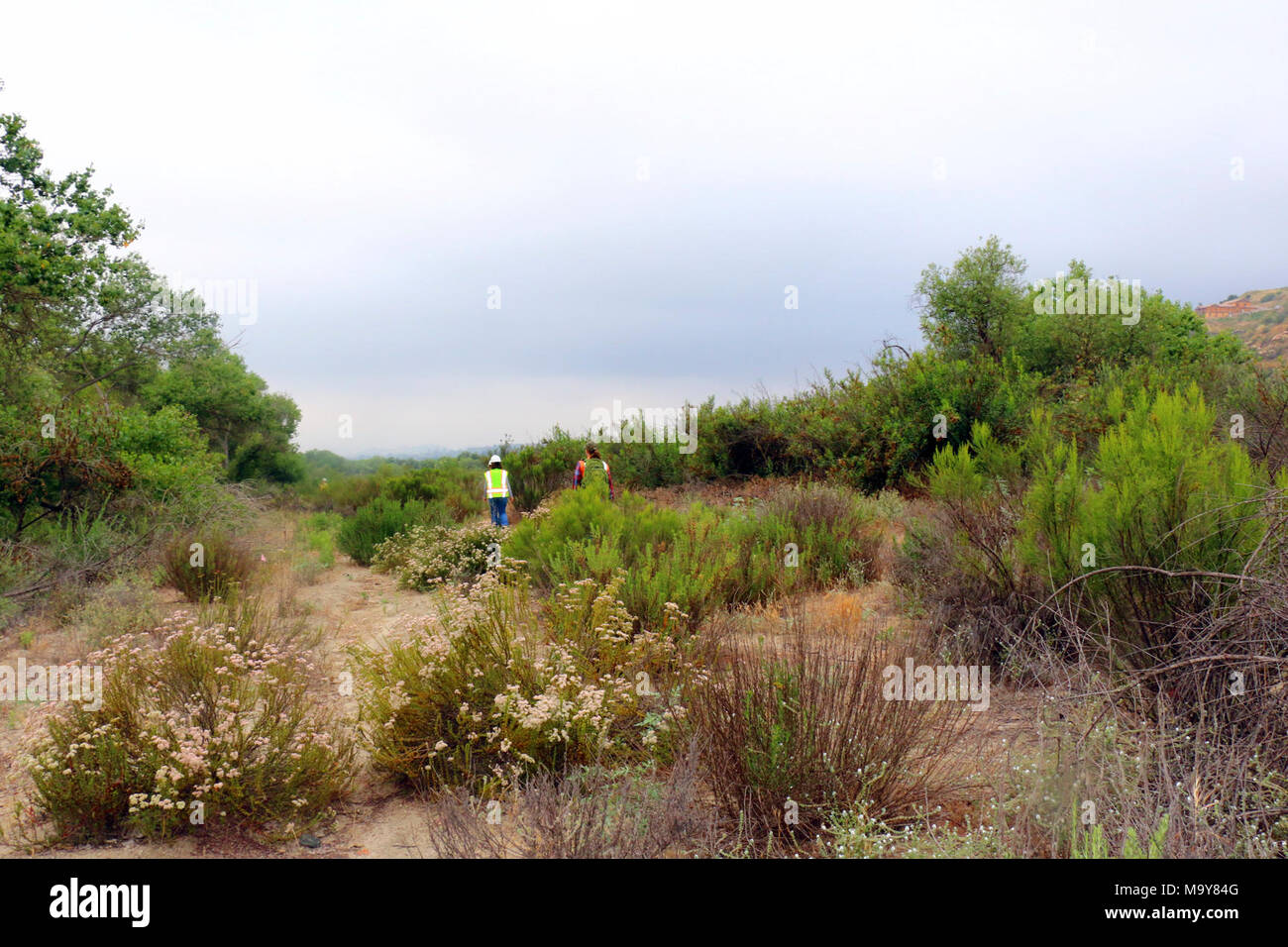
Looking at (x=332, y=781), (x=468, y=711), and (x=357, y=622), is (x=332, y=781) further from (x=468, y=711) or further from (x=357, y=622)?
(x=357, y=622)

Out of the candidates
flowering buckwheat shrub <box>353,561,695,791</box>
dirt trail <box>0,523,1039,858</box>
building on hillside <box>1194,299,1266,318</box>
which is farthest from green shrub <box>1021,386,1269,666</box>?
building on hillside <box>1194,299,1266,318</box>

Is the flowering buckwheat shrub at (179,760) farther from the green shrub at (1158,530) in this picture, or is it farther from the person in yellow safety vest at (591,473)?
the person in yellow safety vest at (591,473)

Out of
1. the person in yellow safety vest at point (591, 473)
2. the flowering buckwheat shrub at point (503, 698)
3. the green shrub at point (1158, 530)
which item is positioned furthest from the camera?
the person in yellow safety vest at point (591, 473)

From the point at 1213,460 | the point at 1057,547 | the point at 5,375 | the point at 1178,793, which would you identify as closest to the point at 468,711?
the point at 1178,793

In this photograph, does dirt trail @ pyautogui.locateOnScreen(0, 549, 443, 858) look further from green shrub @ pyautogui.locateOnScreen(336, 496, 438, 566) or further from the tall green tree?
the tall green tree

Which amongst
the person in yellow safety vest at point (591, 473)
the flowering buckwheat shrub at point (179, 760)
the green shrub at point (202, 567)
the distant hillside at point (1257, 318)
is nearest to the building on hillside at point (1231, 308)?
the distant hillside at point (1257, 318)

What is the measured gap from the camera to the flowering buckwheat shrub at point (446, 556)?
376 inches

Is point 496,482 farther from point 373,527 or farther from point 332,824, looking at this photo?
point 332,824

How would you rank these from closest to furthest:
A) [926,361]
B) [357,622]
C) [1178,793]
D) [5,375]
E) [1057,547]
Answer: [1178,793]
[1057,547]
[357,622]
[5,375]
[926,361]

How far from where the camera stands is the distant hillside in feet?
153

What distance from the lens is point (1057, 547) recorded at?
4.60 meters

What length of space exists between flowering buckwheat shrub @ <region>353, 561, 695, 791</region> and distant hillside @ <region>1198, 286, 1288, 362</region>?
50.2 meters

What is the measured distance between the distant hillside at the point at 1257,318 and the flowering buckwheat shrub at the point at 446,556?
4783 centimetres
